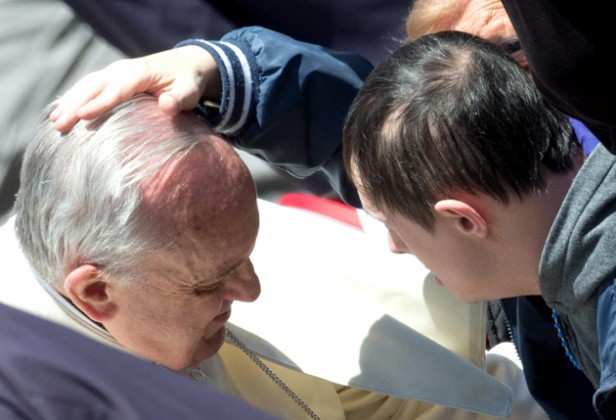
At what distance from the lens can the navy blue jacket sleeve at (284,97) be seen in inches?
68.2

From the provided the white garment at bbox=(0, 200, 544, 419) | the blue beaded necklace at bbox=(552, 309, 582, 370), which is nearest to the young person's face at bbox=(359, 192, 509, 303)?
the blue beaded necklace at bbox=(552, 309, 582, 370)

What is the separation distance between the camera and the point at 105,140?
1424 millimetres

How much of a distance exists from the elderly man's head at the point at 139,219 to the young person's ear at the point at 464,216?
0.31 meters

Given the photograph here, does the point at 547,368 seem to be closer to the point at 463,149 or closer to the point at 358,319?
the point at 358,319

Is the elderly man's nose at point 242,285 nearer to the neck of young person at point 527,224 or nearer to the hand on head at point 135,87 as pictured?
the hand on head at point 135,87

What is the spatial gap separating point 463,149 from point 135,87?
1.60 feet

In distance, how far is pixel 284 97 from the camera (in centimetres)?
180

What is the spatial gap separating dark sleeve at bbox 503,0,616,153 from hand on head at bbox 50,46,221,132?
2.06 ft

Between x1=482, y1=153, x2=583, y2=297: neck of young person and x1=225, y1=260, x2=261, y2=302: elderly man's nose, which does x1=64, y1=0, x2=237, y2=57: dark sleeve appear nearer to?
x1=225, y1=260, x2=261, y2=302: elderly man's nose

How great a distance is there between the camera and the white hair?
142 cm

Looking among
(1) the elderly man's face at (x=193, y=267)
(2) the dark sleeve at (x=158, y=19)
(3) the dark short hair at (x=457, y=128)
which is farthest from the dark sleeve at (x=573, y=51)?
(2) the dark sleeve at (x=158, y=19)

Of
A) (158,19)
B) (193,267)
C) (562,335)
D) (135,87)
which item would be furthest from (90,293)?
(158,19)

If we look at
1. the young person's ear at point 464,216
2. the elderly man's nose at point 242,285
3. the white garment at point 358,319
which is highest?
the young person's ear at point 464,216

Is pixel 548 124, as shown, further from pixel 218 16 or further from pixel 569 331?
pixel 218 16
